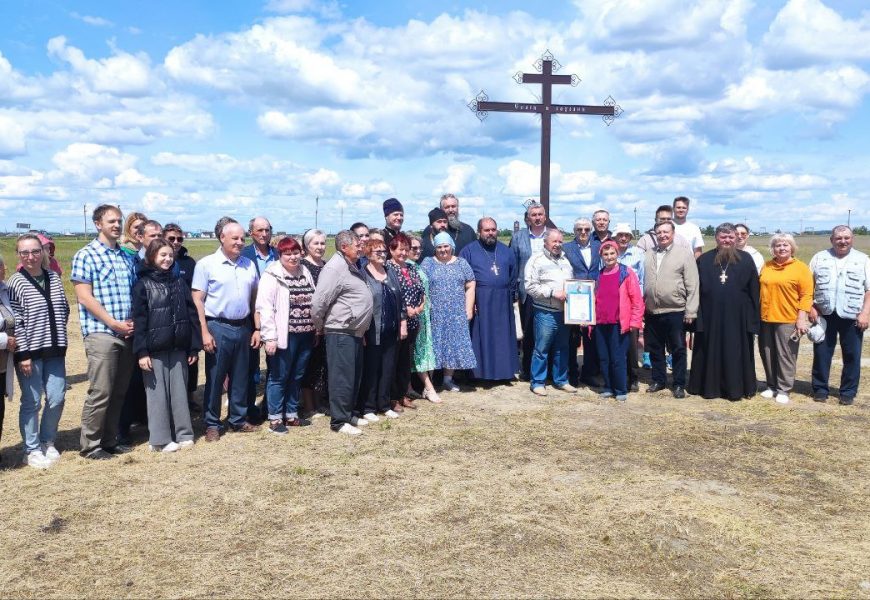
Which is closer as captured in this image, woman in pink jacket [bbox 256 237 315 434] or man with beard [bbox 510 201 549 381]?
woman in pink jacket [bbox 256 237 315 434]

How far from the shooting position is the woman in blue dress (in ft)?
24.0

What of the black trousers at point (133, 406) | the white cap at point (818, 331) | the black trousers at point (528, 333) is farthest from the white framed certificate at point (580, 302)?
the black trousers at point (133, 406)

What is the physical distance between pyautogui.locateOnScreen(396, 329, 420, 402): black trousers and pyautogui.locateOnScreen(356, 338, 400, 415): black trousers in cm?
25

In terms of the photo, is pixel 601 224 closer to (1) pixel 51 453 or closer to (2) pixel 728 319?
(2) pixel 728 319

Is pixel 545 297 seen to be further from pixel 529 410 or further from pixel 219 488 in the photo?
pixel 219 488

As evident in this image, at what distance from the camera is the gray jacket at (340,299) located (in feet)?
19.2

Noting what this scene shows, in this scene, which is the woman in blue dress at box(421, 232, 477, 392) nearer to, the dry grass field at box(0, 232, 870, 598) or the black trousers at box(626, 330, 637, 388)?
the dry grass field at box(0, 232, 870, 598)

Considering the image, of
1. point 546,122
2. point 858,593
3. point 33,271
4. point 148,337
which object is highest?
point 546,122

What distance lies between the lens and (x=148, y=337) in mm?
5234

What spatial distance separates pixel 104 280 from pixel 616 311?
4803 millimetres

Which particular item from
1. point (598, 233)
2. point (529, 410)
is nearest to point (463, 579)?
point (529, 410)

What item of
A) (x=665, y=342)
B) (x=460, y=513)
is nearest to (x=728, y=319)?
(x=665, y=342)

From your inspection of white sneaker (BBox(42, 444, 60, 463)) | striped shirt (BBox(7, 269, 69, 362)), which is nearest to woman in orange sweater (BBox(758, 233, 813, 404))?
striped shirt (BBox(7, 269, 69, 362))

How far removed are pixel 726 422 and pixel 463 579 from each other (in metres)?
3.95
